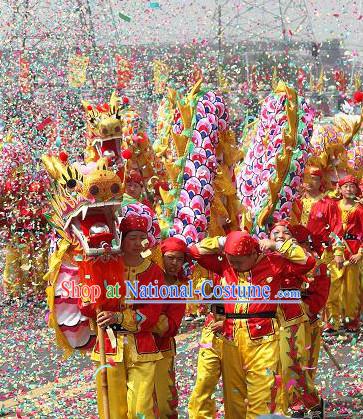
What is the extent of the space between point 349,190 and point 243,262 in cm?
417

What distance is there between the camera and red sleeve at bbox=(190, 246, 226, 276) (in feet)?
19.4

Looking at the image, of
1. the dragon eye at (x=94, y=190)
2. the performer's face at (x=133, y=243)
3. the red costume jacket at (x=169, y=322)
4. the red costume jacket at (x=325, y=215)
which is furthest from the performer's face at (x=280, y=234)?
the red costume jacket at (x=325, y=215)

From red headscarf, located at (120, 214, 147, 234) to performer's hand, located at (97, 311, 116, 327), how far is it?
1.58 ft

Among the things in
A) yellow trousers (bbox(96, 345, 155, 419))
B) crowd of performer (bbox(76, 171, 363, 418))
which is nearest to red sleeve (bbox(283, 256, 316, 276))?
crowd of performer (bbox(76, 171, 363, 418))

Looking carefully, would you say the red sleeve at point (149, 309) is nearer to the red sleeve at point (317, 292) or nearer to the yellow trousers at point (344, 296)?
the red sleeve at point (317, 292)

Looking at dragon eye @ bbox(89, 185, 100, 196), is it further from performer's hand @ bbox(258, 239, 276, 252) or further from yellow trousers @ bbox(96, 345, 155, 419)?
performer's hand @ bbox(258, 239, 276, 252)

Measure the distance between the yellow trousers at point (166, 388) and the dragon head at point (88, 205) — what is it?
3.05 feet

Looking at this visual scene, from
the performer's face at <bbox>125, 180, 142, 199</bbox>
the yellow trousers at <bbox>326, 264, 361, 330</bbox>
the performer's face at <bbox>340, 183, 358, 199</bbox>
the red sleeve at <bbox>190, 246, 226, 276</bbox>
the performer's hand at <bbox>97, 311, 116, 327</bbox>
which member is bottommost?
the yellow trousers at <bbox>326, 264, 361, 330</bbox>

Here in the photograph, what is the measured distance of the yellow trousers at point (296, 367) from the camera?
21.3ft

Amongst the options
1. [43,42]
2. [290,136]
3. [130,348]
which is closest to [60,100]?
[43,42]

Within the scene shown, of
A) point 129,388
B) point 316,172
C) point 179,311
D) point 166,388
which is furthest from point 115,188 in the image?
point 316,172

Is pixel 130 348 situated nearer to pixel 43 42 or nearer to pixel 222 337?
pixel 222 337

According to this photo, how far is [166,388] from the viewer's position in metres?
5.77

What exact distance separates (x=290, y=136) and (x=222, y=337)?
2.15 metres
